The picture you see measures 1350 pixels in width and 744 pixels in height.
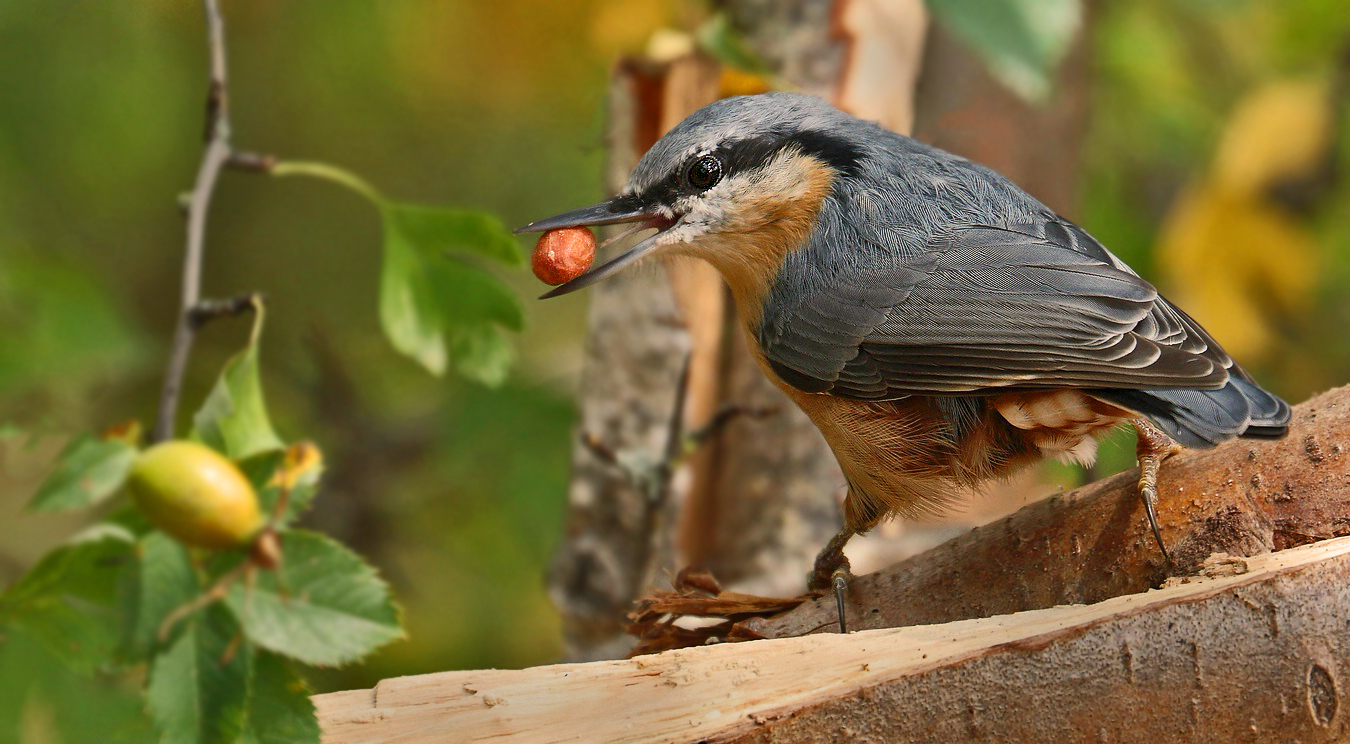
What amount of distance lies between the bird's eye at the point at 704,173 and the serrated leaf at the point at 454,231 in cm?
37

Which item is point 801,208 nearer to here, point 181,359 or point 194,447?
point 181,359

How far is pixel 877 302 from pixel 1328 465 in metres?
0.77

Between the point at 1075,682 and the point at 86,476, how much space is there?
1311 mm

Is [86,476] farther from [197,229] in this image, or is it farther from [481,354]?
[481,354]

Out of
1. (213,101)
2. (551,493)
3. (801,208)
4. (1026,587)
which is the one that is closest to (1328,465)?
(1026,587)

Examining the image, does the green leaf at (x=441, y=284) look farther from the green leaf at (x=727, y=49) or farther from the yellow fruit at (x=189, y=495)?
the yellow fruit at (x=189, y=495)

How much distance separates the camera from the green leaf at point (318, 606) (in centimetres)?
150

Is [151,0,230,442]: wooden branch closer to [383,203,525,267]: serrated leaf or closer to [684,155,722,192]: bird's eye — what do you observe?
[383,203,525,267]: serrated leaf

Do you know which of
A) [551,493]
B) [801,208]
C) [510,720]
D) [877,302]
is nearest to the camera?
[510,720]

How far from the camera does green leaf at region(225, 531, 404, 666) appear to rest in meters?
1.50

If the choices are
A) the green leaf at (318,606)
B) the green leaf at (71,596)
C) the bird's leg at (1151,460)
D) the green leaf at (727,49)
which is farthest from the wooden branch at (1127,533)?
the green leaf at (727,49)

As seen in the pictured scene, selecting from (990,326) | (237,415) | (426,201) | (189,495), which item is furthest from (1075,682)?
(426,201)

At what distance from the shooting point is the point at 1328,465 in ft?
5.53

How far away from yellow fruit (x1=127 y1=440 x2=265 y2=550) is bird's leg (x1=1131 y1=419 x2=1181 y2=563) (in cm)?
127
